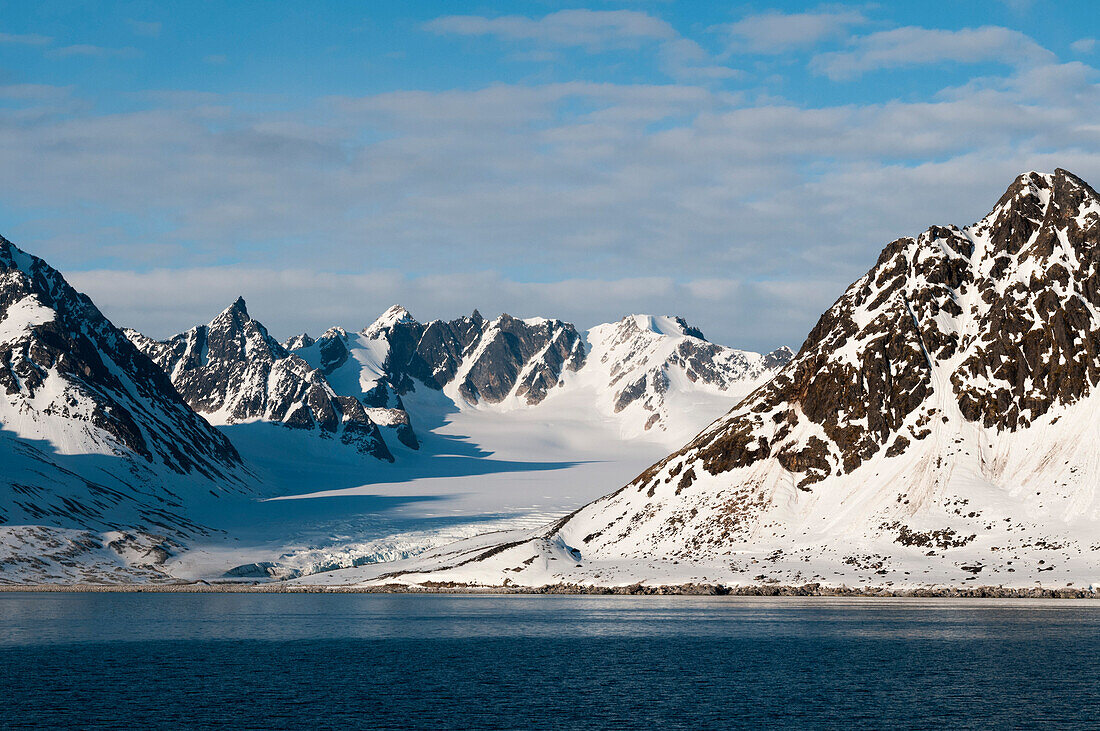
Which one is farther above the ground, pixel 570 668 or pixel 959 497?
pixel 959 497

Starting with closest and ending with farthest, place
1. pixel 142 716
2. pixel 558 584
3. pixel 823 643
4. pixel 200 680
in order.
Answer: pixel 142 716
pixel 200 680
pixel 823 643
pixel 558 584

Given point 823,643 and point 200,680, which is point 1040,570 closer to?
point 823,643

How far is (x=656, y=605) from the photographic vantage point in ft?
514

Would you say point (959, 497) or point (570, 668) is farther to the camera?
point (959, 497)

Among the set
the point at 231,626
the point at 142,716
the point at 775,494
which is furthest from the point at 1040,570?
the point at 142,716

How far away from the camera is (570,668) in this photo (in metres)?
84.6

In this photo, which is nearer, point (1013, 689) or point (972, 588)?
point (1013, 689)

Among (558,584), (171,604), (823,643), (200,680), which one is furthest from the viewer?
(558,584)

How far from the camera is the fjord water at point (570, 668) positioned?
6275cm

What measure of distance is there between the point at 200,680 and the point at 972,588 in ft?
366

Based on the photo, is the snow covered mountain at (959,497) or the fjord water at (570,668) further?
the snow covered mountain at (959,497)

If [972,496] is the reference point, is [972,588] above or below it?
below

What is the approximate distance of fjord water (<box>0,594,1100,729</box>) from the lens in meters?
62.8

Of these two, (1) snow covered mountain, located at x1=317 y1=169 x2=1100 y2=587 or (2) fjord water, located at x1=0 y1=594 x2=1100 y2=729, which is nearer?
(2) fjord water, located at x1=0 y1=594 x2=1100 y2=729
